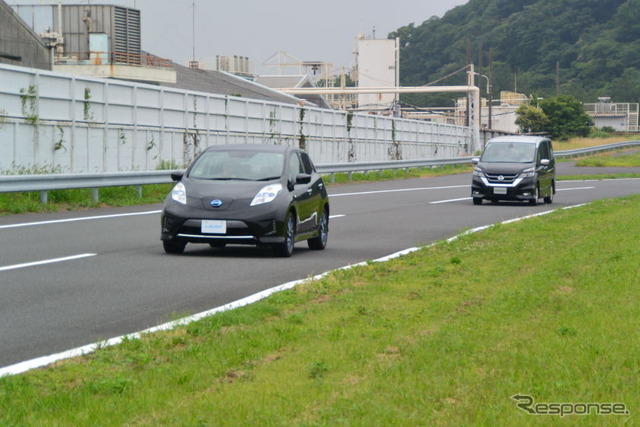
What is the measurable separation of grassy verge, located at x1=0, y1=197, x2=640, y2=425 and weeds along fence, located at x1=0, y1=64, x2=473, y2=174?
→ 1557 cm

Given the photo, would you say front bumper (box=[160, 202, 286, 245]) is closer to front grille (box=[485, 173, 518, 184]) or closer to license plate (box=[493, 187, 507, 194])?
license plate (box=[493, 187, 507, 194])

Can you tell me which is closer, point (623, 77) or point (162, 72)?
point (162, 72)

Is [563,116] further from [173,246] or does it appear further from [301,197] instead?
[173,246]

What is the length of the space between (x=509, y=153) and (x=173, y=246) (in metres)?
17.0

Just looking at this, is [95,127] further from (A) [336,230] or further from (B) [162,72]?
(B) [162,72]

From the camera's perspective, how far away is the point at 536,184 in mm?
28734

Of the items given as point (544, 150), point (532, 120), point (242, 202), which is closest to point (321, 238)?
point (242, 202)

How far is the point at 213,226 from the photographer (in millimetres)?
14352

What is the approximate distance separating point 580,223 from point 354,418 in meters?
15.2

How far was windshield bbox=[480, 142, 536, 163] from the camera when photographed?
29547 mm

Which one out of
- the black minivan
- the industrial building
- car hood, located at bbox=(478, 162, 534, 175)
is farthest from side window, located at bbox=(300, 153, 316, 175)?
the industrial building

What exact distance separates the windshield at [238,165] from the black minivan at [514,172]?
45.8 feet

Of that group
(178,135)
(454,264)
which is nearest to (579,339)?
(454,264)

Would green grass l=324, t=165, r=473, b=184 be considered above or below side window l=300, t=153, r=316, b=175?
below
